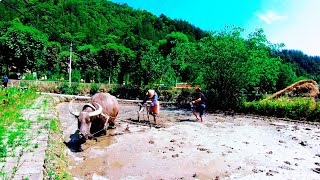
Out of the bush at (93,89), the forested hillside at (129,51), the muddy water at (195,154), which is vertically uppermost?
the forested hillside at (129,51)

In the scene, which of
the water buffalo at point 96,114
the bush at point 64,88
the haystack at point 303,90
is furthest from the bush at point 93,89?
the water buffalo at point 96,114

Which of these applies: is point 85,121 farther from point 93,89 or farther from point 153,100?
point 93,89

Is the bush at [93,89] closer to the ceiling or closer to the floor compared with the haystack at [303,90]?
closer to the floor

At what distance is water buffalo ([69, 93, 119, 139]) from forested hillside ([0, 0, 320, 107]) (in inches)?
177

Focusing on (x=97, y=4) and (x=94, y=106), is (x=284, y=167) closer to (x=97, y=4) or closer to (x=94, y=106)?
(x=94, y=106)

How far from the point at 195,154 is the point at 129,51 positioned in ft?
165

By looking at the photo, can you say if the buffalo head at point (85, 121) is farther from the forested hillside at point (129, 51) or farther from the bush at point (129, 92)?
the bush at point (129, 92)

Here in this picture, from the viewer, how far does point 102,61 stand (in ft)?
170

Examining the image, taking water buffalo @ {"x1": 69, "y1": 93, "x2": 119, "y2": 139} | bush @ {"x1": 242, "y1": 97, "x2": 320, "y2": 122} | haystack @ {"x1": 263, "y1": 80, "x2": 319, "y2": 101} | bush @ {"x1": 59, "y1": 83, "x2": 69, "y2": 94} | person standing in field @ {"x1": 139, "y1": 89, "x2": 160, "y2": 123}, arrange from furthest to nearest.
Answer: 1. bush @ {"x1": 59, "y1": 83, "x2": 69, "y2": 94}
2. haystack @ {"x1": 263, "y1": 80, "x2": 319, "y2": 101}
3. bush @ {"x1": 242, "y1": 97, "x2": 320, "y2": 122}
4. person standing in field @ {"x1": 139, "y1": 89, "x2": 160, "y2": 123}
5. water buffalo @ {"x1": 69, "y1": 93, "x2": 119, "y2": 139}

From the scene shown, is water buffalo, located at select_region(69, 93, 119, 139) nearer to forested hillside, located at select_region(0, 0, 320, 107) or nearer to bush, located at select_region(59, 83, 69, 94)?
forested hillside, located at select_region(0, 0, 320, 107)

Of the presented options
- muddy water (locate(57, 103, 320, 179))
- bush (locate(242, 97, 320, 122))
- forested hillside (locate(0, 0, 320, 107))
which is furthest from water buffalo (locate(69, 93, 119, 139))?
bush (locate(242, 97, 320, 122))

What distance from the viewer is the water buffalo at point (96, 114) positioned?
9164 millimetres

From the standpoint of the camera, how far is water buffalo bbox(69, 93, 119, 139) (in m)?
9.16

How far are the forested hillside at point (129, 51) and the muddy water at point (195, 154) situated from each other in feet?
19.9
